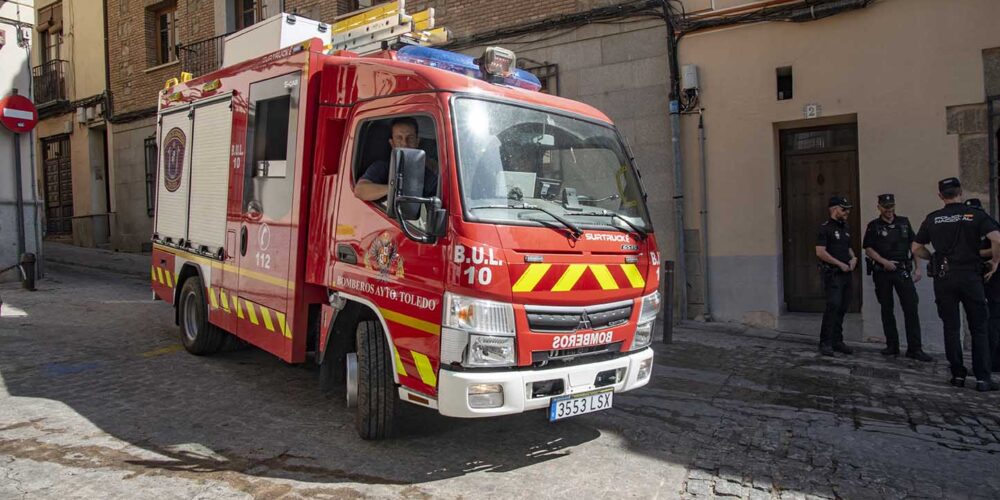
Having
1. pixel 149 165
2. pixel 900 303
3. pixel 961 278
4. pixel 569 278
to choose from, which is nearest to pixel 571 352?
pixel 569 278

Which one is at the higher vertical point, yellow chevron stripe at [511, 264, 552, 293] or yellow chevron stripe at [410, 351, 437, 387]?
yellow chevron stripe at [511, 264, 552, 293]

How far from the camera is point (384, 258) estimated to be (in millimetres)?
4199

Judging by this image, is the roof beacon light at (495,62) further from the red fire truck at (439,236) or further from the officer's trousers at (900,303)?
the officer's trousers at (900,303)

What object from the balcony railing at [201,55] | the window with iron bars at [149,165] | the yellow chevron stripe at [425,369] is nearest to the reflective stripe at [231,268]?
the yellow chevron stripe at [425,369]

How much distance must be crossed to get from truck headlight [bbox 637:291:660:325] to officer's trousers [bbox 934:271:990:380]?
337cm

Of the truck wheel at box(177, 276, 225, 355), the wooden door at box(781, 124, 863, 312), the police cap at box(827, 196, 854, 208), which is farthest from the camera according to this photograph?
the wooden door at box(781, 124, 863, 312)

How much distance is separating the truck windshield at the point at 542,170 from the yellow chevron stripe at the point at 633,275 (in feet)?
0.86

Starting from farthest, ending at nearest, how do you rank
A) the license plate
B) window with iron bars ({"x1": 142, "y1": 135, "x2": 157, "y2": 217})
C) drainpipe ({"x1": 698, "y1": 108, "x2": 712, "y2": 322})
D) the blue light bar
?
window with iron bars ({"x1": 142, "y1": 135, "x2": 157, "y2": 217}), drainpipe ({"x1": 698, "y1": 108, "x2": 712, "y2": 322}), the blue light bar, the license plate

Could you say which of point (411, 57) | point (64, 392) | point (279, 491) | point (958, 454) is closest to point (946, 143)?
point (958, 454)

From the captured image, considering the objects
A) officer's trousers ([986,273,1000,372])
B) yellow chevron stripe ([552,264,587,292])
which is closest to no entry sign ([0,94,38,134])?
yellow chevron stripe ([552,264,587,292])

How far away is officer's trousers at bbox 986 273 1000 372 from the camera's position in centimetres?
641

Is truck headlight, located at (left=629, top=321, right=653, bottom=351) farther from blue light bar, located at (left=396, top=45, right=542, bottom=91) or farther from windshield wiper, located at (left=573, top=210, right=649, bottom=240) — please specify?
blue light bar, located at (left=396, top=45, right=542, bottom=91)

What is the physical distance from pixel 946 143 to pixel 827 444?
4.79 meters

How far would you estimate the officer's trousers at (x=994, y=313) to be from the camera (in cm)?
641
